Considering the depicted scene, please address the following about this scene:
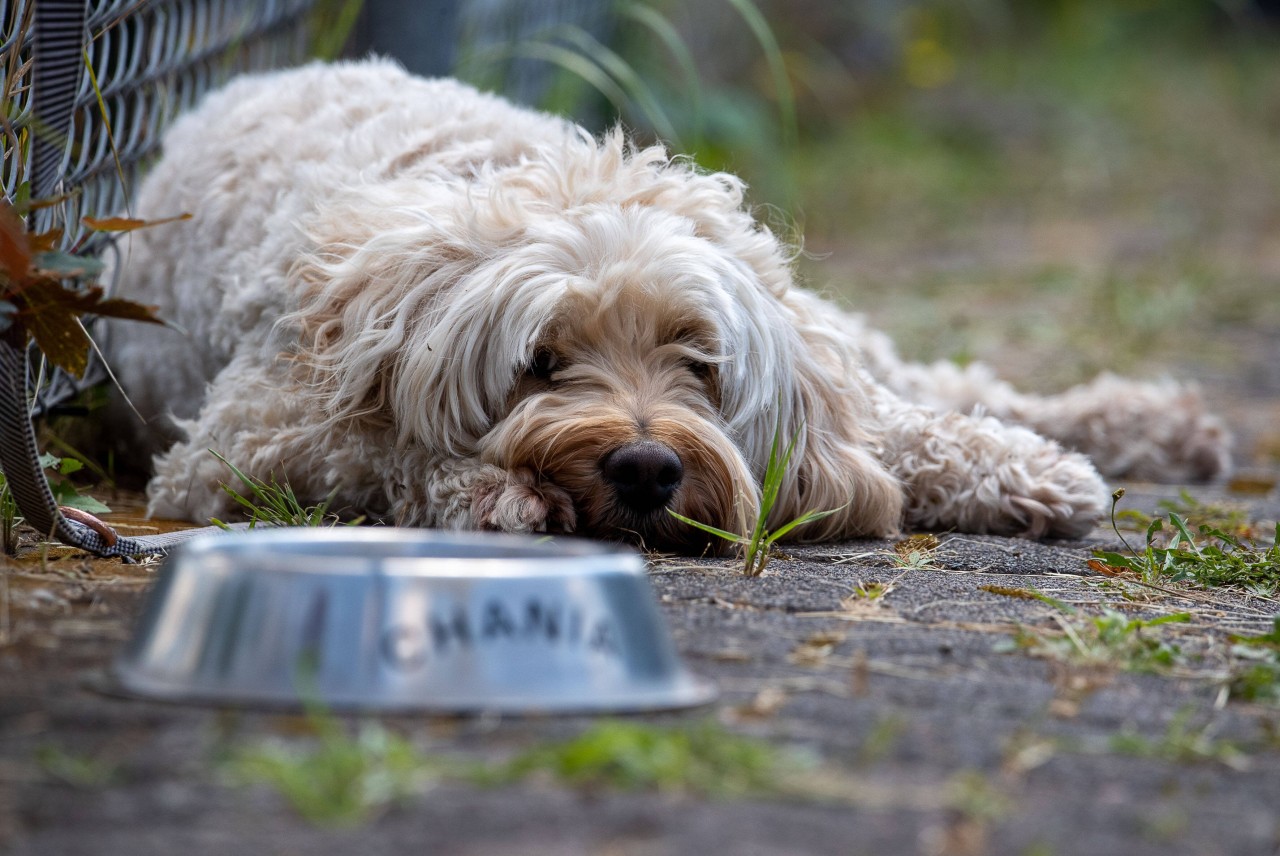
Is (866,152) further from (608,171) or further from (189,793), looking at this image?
(189,793)

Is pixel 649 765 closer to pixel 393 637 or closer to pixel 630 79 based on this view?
pixel 393 637

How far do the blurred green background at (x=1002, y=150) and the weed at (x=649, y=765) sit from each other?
265 centimetres

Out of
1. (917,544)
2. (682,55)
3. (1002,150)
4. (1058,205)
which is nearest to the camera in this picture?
(917,544)

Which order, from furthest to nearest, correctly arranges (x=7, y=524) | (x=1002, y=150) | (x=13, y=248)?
1. (x=1002, y=150)
2. (x=7, y=524)
3. (x=13, y=248)

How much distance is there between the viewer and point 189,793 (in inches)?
64.7

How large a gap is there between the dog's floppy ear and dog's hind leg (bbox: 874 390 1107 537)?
125 cm

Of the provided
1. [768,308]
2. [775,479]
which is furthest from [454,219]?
[775,479]

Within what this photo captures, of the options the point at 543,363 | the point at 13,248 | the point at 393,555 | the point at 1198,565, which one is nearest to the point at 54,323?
the point at 13,248

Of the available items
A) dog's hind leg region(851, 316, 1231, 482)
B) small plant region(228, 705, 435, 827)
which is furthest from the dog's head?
dog's hind leg region(851, 316, 1231, 482)

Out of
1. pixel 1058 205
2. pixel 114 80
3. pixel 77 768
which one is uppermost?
pixel 1058 205

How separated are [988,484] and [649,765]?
2.58m

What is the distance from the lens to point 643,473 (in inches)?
123

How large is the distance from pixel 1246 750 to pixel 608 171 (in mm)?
2216

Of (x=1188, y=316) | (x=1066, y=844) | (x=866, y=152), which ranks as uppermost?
(x=866, y=152)
